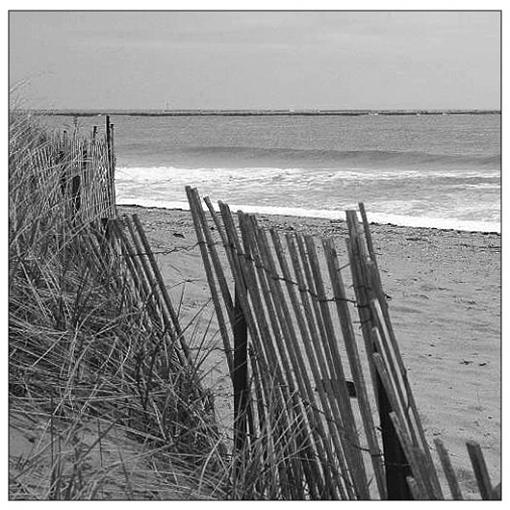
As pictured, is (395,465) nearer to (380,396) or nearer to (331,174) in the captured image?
(380,396)

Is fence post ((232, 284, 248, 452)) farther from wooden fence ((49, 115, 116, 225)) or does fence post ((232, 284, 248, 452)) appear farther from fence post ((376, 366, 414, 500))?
wooden fence ((49, 115, 116, 225))

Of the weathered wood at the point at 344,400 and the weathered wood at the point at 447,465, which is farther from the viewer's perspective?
the weathered wood at the point at 344,400

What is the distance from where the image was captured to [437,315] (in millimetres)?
4961

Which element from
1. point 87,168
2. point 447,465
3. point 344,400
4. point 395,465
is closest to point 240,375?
point 344,400

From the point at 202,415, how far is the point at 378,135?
24.9 m

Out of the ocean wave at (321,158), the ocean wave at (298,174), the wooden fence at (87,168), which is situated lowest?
the wooden fence at (87,168)

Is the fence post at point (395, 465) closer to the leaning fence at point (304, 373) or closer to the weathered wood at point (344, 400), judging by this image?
the leaning fence at point (304, 373)

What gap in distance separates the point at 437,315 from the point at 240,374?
282 centimetres

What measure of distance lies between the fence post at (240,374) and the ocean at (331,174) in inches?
111

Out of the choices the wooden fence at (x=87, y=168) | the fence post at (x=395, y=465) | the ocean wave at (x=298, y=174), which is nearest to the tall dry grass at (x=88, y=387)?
the fence post at (x=395, y=465)

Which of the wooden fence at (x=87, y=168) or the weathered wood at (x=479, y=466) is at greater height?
the wooden fence at (x=87, y=168)

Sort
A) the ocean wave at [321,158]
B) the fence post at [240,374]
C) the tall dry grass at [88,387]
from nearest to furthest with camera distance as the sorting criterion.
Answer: the tall dry grass at [88,387] → the fence post at [240,374] → the ocean wave at [321,158]

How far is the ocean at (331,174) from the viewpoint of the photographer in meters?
10.2
